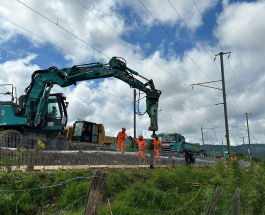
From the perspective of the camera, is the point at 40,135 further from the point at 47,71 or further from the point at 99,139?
the point at 99,139

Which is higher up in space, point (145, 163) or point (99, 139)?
point (99, 139)

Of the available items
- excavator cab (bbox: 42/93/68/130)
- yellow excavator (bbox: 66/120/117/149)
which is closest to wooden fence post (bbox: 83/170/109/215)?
excavator cab (bbox: 42/93/68/130)

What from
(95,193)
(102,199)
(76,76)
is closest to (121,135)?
(76,76)

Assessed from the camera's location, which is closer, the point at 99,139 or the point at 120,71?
the point at 120,71

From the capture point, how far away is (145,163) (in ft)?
46.3

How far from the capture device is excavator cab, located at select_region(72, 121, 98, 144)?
67.9 feet

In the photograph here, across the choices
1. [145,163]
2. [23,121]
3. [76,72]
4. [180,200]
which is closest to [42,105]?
[23,121]

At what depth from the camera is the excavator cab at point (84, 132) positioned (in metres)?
20.7

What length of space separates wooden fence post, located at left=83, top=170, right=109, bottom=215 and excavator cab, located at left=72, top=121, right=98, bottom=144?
17.2 metres

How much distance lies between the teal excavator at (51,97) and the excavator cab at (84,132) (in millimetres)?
3637

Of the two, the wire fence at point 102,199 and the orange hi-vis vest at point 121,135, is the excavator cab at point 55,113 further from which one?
the wire fence at point 102,199

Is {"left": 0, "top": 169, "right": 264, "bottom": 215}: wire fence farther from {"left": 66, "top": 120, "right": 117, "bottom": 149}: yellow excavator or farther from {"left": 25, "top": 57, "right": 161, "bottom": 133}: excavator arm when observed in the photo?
{"left": 66, "top": 120, "right": 117, "bottom": 149}: yellow excavator

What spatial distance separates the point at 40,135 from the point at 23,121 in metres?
1.99

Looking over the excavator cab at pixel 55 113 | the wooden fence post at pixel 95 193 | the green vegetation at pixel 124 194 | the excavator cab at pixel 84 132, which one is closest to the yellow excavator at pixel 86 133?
the excavator cab at pixel 84 132
